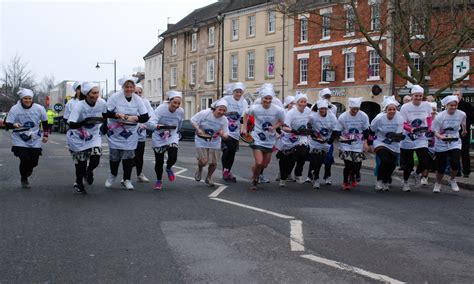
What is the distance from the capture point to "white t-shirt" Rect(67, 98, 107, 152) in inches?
408

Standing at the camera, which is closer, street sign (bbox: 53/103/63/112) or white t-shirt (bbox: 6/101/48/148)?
white t-shirt (bbox: 6/101/48/148)

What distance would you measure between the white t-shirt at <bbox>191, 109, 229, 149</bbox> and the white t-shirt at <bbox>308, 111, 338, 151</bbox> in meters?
1.80

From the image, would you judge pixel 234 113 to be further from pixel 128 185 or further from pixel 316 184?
pixel 128 185

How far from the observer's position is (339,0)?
75.7 ft

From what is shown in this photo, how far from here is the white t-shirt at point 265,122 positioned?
1160 cm

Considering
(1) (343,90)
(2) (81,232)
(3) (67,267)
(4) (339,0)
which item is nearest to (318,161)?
(2) (81,232)

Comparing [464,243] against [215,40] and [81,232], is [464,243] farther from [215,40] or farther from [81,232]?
[215,40]

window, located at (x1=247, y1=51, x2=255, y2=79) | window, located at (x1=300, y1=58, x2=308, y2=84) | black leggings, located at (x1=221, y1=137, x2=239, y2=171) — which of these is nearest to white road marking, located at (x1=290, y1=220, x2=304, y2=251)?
black leggings, located at (x1=221, y1=137, x2=239, y2=171)

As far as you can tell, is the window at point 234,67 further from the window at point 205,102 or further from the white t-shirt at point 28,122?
the white t-shirt at point 28,122

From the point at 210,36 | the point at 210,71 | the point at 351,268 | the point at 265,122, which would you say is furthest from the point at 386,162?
the point at 210,36

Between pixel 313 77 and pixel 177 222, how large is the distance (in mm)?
35813

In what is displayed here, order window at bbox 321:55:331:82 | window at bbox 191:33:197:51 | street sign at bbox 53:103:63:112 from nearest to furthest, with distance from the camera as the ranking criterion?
1. window at bbox 321:55:331:82
2. street sign at bbox 53:103:63:112
3. window at bbox 191:33:197:51

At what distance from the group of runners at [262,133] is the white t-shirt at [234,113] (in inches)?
3.1

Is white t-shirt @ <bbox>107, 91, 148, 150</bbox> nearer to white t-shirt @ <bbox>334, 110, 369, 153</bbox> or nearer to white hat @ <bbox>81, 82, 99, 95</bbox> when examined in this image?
white hat @ <bbox>81, 82, 99, 95</bbox>
